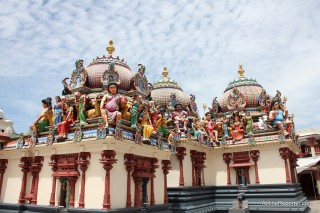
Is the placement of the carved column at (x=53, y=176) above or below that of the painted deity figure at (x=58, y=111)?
below

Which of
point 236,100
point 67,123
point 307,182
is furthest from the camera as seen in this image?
point 307,182

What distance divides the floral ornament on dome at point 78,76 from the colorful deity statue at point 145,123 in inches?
224

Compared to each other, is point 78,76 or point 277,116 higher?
point 78,76

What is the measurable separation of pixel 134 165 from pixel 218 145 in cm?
1265

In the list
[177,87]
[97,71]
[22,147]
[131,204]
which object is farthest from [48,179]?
[177,87]

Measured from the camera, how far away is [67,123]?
1542 centimetres

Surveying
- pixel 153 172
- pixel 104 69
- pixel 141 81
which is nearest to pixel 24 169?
pixel 153 172

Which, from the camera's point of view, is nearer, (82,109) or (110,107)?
(110,107)

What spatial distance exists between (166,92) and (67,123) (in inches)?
554

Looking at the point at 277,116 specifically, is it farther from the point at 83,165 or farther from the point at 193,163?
the point at 83,165

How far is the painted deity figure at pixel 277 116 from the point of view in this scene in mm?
22516

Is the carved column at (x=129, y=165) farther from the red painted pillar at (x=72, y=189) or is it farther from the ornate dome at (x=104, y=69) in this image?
the ornate dome at (x=104, y=69)

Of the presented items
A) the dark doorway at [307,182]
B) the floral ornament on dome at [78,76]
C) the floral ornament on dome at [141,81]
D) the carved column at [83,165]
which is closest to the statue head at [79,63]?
the floral ornament on dome at [78,76]

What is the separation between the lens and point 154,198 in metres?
16.2
